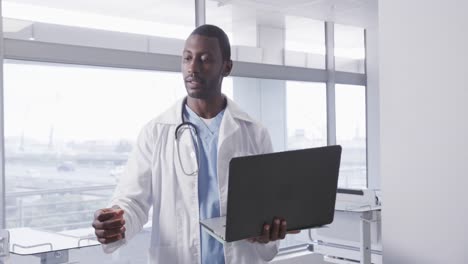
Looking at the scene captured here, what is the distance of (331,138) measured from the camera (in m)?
4.18

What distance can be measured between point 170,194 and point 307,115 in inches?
125

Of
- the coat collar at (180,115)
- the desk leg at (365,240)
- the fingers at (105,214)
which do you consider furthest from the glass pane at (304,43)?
the fingers at (105,214)

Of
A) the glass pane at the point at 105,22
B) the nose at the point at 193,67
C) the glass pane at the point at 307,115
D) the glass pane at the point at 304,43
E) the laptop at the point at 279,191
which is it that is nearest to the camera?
the laptop at the point at 279,191

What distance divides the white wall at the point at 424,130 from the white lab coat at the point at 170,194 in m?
0.42

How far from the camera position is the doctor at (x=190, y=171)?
1181mm

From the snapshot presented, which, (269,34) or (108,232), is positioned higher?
(269,34)

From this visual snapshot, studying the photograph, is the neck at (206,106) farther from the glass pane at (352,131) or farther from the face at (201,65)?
the glass pane at (352,131)

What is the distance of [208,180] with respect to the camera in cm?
122

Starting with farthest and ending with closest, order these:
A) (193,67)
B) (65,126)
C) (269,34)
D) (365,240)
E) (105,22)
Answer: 1. (269,34)
2. (65,126)
3. (105,22)
4. (365,240)
5. (193,67)

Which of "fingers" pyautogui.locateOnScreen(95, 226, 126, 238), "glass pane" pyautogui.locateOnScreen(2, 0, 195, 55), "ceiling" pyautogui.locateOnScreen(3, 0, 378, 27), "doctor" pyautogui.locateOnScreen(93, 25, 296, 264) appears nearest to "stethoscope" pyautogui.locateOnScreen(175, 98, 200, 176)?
"doctor" pyautogui.locateOnScreen(93, 25, 296, 264)

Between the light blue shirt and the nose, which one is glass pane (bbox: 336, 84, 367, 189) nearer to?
the light blue shirt

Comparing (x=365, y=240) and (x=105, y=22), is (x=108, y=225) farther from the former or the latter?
(x=105, y=22)

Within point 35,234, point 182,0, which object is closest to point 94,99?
point 182,0

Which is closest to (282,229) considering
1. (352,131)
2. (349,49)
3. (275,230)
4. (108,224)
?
(275,230)
